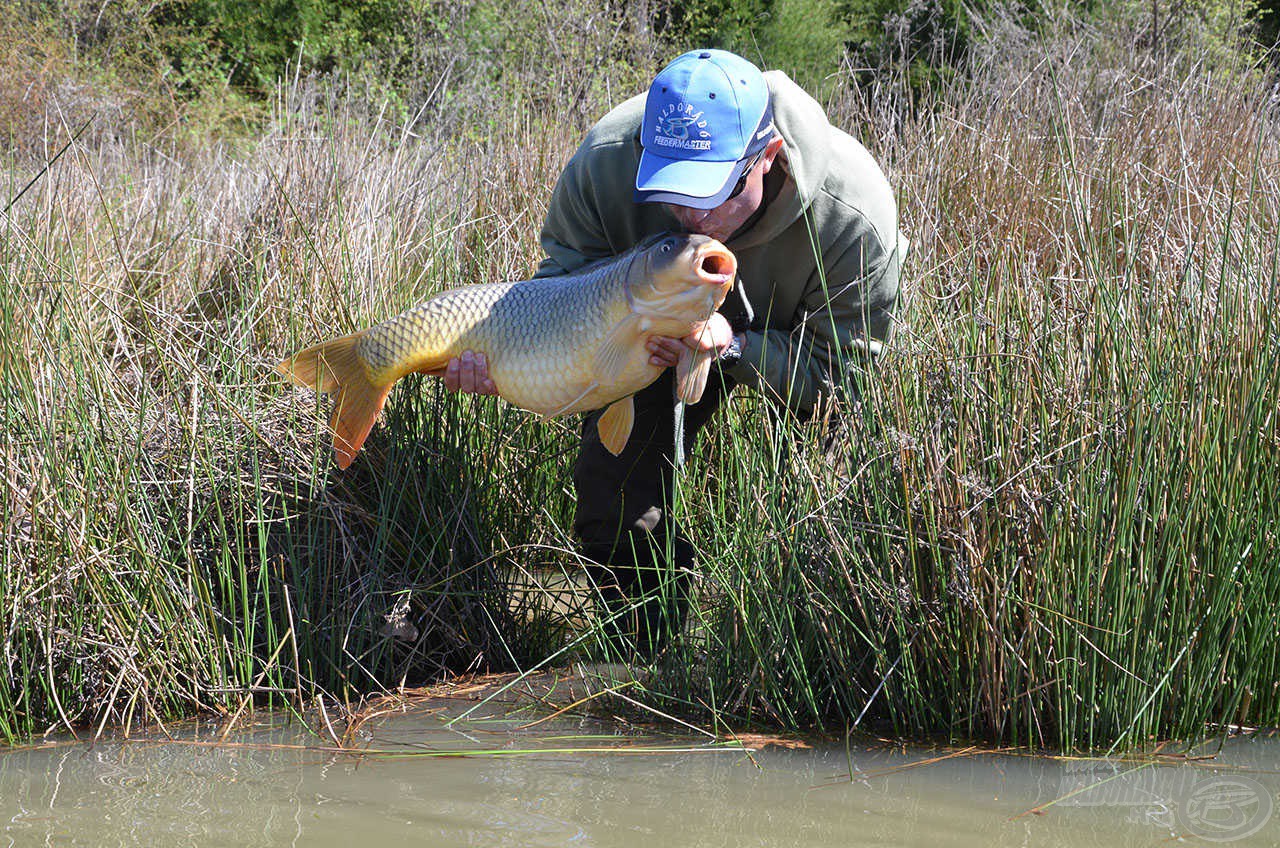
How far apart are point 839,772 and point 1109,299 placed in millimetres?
1052

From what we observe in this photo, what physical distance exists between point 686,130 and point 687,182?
124mm

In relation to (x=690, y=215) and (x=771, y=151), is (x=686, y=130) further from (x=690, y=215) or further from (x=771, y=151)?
(x=771, y=151)

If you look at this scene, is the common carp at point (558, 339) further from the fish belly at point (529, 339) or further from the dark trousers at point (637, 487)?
the dark trousers at point (637, 487)

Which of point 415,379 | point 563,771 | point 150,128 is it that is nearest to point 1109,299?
point 563,771

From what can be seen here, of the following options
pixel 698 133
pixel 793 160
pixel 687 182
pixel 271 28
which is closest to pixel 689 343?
pixel 687 182

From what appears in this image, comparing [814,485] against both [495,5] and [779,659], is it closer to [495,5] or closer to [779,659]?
[779,659]

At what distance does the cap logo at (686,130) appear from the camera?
98.7 inches

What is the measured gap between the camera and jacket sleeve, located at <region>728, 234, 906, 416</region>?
2795mm

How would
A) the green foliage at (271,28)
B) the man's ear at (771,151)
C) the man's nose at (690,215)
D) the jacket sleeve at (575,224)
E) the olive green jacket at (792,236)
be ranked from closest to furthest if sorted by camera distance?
the man's nose at (690,215), the man's ear at (771,151), the olive green jacket at (792,236), the jacket sleeve at (575,224), the green foliage at (271,28)

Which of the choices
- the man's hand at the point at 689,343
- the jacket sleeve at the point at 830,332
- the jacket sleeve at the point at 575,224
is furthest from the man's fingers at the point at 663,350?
the jacket sleeve at the point at 575,224

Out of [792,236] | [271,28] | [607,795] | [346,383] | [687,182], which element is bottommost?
[607,795]

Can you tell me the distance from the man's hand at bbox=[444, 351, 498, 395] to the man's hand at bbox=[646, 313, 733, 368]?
38 centimetres

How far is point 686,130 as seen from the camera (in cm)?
251

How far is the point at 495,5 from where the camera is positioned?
46.1 feet
